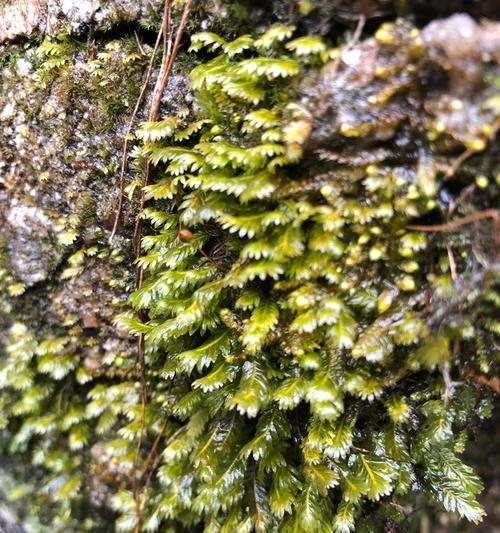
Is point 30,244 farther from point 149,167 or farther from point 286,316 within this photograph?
point 286,316

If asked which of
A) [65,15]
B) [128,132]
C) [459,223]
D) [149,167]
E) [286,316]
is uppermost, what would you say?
[65,15]

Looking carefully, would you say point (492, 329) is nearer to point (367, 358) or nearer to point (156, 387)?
point (367, 358)

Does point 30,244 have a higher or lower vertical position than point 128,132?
lower

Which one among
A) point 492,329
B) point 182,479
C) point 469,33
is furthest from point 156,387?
point 469,33

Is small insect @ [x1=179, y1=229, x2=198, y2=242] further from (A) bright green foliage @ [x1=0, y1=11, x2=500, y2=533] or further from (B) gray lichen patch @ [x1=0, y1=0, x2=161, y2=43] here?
(B) gray lichen patch @ [x1=0, y1=0, x2=161, y2=43]

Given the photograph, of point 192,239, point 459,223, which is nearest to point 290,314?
point 192,239

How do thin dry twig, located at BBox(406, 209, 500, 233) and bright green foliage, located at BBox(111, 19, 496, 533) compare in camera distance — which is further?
bright green foliage, located at BBox(111, 19, 496, 533)

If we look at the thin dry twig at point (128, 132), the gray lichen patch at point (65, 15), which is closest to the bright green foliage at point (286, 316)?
the thin dry twig at point (128, 132)

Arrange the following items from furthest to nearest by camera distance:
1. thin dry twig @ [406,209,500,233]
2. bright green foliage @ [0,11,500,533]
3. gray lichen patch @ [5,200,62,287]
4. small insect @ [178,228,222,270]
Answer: gray lichen patch @ [5,200,62,287] < small insect @ [178,228,222,270] < bright green foliage @ [0,11,500,533] < thin dry twig @ [406,209,500,233]

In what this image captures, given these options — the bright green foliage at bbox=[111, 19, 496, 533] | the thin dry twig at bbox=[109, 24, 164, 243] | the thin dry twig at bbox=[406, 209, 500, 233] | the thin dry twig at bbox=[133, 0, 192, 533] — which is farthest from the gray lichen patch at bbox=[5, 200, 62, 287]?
the thin dry twig at bbox=[406, 209, 500, 233]
